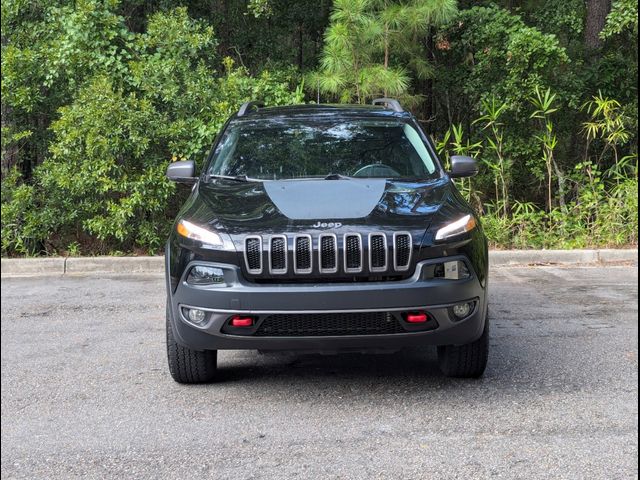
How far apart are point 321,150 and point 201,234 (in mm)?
1426

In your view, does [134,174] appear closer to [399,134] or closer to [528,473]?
[399,134]

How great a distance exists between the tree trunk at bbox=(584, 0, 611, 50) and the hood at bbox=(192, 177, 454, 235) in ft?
28.5

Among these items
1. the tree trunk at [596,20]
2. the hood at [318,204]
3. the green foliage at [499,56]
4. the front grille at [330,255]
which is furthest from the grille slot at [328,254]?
the tree trunk at [596,20]

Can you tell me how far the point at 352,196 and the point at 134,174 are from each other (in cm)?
562

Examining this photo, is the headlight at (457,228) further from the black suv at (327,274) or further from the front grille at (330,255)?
the front grille at (330,255)

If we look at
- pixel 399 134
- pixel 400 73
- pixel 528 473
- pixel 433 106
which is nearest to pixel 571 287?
pixel 399 134

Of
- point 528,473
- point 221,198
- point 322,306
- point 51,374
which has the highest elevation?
point 221,198

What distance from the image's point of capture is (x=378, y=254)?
4.17 metres

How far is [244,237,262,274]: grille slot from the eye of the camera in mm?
4168

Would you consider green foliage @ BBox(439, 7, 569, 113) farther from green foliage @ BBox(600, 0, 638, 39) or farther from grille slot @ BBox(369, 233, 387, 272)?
grille slot @ BBox(369, 233, 387, 272)

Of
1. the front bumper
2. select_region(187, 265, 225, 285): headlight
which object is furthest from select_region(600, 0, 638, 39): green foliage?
select_region(187, 265, 225, 285): headlight

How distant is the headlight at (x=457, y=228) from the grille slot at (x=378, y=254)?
0.31 metres

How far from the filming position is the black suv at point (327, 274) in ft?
13.6

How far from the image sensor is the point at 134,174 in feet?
31.5
